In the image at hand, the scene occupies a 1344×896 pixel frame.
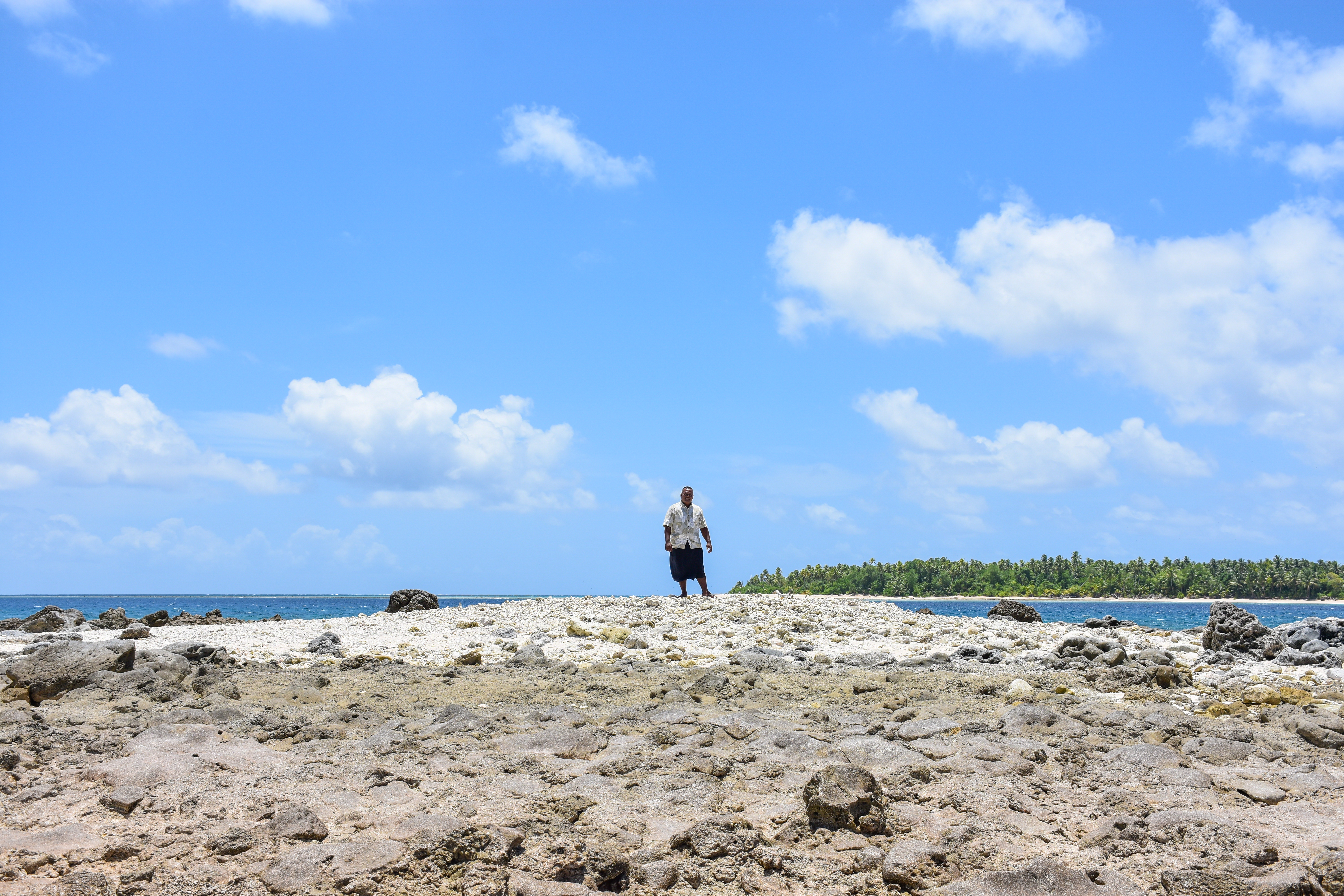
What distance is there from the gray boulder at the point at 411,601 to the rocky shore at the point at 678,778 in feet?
31.3

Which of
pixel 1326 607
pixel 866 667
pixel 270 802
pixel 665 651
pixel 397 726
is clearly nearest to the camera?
pixel 270 802

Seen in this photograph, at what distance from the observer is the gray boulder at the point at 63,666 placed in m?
8.34

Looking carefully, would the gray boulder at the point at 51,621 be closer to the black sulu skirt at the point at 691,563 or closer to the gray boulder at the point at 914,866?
the black sulu skirt at the point at 691,563

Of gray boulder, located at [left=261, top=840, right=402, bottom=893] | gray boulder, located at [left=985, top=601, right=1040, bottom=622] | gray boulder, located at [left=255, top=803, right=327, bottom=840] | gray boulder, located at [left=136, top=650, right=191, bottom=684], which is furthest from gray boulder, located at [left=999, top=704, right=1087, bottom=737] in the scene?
gray boulder, located at [left=985, top=601, right=1040, bottom=622]

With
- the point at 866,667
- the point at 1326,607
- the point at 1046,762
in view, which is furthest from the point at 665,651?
the point at 1326,607

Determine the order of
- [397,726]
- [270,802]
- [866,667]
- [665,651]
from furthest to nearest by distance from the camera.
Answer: [665,651] → [866,667] → [397,726] → [270,802]

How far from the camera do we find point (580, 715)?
23.9ft

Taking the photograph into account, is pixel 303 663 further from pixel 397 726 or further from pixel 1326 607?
pixel 1326 607

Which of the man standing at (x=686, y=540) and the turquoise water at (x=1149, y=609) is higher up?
the man standing at (x=686, y=540)

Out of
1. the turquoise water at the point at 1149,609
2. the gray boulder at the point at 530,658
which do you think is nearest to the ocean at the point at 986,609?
the turquoise water at the point at 1149,609

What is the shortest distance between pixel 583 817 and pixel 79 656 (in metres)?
6.55

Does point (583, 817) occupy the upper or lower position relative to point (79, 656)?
lower

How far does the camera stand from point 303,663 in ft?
37.7

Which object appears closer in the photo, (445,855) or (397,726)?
(445,855)
